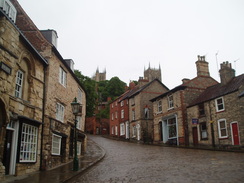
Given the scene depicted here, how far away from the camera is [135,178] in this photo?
31.4 ft

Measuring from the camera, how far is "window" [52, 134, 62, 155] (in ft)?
47.2

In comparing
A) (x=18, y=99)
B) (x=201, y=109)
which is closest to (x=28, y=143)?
(x=18, y=99)

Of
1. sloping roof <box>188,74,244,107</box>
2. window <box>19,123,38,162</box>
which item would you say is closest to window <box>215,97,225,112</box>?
sloping roof <box>188,74,244,107</box>

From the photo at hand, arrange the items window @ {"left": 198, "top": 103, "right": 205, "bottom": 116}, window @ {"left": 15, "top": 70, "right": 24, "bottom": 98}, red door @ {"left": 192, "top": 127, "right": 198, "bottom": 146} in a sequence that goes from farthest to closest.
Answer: red door @ {"left": 192, "top": 127, "right": 198, "bottom": 146}, window @ {"left": 198, "top": 103, "right": 205, "bottom": 116}, window @ {"left": 15, "top": 70, "right": 24, "bottom": 98}

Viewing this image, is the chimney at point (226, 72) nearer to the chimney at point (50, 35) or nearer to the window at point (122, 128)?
the chimney at point (50, 35)

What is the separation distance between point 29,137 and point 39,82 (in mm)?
3104

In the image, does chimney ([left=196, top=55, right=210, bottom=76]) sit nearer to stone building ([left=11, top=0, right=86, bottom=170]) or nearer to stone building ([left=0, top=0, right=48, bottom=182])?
stone building ([left=11, top=0, right=86, bottom=170])

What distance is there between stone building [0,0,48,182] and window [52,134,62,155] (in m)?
1.66

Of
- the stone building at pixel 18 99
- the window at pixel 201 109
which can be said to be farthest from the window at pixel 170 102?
the stone building at pixel 18 99

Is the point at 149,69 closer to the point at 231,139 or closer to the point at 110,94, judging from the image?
the point at 110,94

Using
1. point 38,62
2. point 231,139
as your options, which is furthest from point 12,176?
point 231,139

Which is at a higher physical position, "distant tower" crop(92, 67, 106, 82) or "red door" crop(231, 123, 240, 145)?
"distant tower" crop(92, 67, 106, 82)

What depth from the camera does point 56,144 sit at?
14.8m

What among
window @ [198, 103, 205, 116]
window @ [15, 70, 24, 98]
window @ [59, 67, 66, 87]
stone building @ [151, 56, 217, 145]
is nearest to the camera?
window @ [15, 70, 24, 98]
